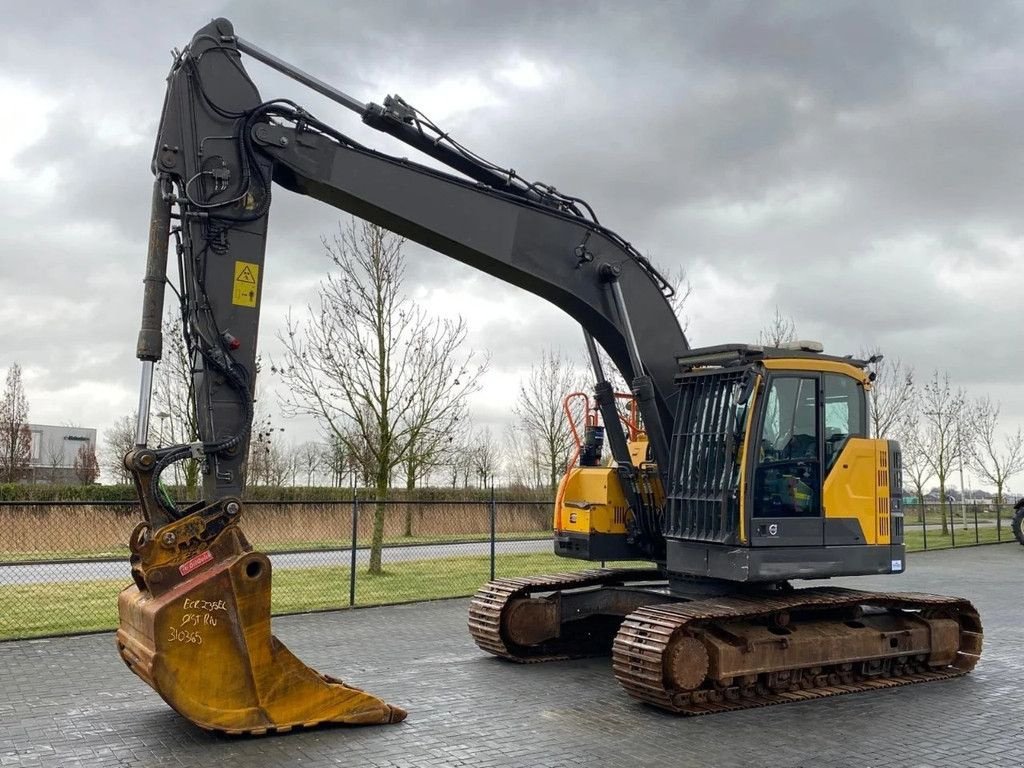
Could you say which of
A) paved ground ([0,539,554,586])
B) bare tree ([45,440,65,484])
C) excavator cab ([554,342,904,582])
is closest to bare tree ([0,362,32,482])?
bare tree ([45,440,65,484])

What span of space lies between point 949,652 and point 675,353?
4.01 m

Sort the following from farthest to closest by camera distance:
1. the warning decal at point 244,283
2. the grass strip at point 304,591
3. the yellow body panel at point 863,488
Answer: the grass strip at point 304,591 < the yellow body panel at point 863,488 < the warning decal at point 244,283

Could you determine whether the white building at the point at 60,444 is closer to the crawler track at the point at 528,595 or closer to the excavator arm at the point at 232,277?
the crawler track at the point at 528,595

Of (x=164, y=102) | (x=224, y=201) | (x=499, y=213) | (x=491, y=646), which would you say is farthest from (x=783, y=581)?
(x=164, y=102)

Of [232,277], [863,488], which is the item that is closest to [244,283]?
[232,277]

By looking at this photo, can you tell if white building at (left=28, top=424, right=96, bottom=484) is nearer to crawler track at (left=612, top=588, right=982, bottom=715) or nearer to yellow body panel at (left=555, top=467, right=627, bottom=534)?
yellow body panel at (left=555, top=467, right=627, bottom=534)

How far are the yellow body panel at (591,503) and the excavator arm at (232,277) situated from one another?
2089mm

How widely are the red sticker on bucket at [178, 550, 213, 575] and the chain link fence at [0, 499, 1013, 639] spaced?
5892 millimetres

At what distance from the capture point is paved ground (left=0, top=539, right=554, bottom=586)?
51.2ft

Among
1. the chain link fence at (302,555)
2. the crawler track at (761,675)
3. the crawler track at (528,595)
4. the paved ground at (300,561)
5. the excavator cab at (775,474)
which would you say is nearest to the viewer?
the crawler track at (761,675)

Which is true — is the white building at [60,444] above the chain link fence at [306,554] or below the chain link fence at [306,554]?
above

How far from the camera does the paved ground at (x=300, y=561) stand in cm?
1560

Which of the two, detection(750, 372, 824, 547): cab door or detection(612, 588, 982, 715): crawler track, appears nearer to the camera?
detection(612, 588, 982, 715): crawler track

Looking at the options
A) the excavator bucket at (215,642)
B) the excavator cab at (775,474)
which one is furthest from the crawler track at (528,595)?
the excavator bucket at (215,642)
